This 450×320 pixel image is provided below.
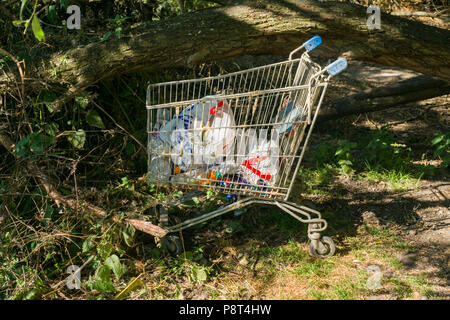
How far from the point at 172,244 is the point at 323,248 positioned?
1.04m

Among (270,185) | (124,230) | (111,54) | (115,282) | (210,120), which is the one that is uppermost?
(111,54)

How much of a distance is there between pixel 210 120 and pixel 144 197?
1.09 metres

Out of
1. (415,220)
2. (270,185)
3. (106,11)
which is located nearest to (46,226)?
(270,185)

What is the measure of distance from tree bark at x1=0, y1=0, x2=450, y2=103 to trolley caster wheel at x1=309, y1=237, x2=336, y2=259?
1.34 meters

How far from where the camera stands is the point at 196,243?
3334 millimetres

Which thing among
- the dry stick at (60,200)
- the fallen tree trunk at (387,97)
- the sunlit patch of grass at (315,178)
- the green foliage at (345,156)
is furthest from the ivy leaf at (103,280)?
the fallen tree trunk at (387,97)

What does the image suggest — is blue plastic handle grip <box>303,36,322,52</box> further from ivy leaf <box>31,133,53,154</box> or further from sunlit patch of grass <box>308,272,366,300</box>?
ivy leaf <box>31,133,53,154</box>

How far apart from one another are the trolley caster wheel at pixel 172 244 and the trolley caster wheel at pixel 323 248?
2.98 feet

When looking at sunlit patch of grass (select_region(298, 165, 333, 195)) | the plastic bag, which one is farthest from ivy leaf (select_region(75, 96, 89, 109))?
sunlit patch of grass (select_region(298, 165, 333, 195))

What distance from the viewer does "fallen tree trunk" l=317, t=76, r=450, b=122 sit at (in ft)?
13.7

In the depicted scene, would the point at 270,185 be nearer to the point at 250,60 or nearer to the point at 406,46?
the point at 406,46

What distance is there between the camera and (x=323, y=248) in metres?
3.08

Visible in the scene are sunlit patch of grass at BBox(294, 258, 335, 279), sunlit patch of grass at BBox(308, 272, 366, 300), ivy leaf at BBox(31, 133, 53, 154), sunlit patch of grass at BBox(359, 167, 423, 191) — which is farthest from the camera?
sunlit patch of grass at BBox(359, 167, 423, 191)
